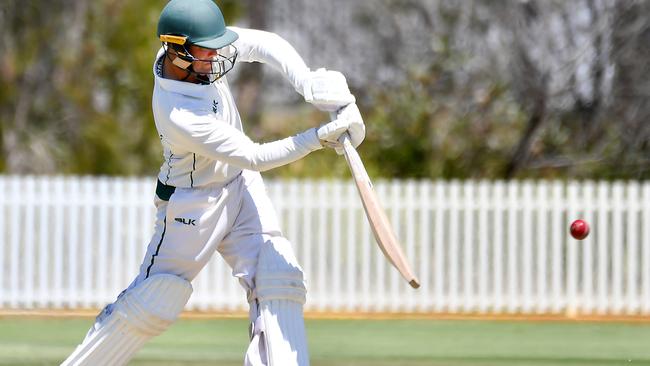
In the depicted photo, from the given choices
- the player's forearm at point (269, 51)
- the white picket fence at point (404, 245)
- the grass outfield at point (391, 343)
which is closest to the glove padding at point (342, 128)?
the player's forearm at point (269, 51)

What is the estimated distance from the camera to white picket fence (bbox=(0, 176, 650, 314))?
11.5 meters

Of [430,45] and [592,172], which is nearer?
[592,172]

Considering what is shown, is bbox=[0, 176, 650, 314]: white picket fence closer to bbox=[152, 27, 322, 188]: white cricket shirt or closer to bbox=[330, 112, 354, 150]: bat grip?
bbox=[152, 27, 322, 188]: white cricket shirt

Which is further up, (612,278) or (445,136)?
(445,136)

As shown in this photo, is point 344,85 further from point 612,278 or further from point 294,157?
point 612,278

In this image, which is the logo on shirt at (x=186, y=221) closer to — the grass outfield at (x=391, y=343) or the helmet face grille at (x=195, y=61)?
the helmet face grille at (x=195, y=61)

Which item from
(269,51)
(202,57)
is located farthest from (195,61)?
(269,51)

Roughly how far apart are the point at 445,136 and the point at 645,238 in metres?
2.77

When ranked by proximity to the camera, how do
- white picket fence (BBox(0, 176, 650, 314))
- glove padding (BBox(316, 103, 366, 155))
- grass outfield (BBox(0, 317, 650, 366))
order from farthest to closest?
1. white picket fence (BBox(0, 176, 650, 314))
2. grass outfield (BBox(0, 317, 650, 366))
3. glove padding (BBox(316, 103, 366, 155))

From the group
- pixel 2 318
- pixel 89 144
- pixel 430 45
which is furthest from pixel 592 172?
pixel 2 318

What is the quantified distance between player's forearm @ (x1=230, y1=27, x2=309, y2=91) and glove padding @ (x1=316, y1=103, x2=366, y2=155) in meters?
0.41

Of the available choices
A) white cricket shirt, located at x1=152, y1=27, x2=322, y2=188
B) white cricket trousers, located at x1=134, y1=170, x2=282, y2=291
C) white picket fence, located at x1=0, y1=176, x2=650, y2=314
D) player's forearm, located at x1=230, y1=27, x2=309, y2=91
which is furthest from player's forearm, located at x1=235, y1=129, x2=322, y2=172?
white picket fence, located at x1=0, y1=176, x2=650, y2=314

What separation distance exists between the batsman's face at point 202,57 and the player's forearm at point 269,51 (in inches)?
11.0

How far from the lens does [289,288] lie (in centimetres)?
505
